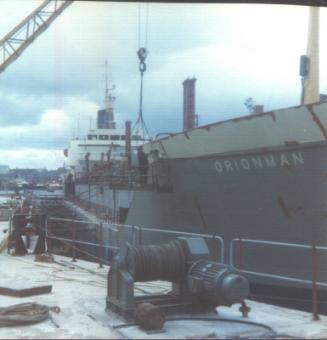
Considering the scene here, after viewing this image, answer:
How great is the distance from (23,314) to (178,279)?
4.13 ft

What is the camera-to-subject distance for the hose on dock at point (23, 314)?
11.8ft

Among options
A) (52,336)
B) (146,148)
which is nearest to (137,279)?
(52,336)

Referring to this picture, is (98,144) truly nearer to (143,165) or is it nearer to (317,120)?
(143,165)

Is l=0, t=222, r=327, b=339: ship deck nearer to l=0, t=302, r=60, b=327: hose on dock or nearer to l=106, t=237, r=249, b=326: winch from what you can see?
l=0, t=302, r=60, b=327: hose on dock

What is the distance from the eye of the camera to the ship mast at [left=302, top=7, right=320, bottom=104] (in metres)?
6.10

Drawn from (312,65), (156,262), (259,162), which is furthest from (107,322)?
(312,65)

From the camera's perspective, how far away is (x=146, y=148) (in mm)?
11055

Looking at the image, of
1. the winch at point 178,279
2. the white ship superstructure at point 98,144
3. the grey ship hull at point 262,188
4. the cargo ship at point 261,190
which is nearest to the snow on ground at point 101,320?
the winch at point 178,279

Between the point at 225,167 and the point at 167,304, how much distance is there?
4454 millimetres

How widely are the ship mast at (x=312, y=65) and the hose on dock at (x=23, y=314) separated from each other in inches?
173

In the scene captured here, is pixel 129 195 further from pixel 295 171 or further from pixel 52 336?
pixel 52 336

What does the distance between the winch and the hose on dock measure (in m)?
0.54

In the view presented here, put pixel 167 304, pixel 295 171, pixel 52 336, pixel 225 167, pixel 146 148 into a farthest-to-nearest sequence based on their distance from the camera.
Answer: pixel 146 148 → pixel 225 167 → pixel 295 171 → pixel 167 304 → pixel 52 336

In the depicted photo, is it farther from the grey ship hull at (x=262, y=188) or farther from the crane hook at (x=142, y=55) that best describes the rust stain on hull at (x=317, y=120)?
the crane hook at (x=142, y=55)
